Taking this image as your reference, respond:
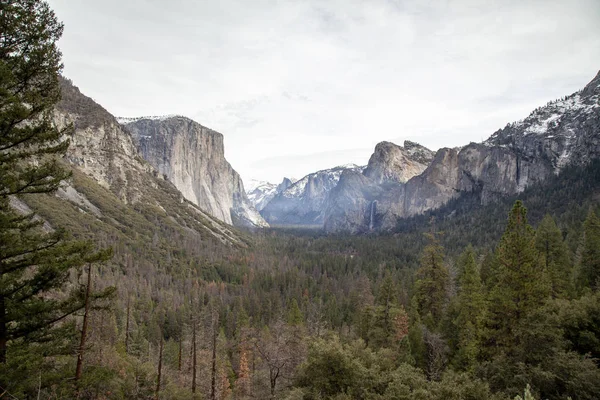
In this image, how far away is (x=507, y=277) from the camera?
67.6ft

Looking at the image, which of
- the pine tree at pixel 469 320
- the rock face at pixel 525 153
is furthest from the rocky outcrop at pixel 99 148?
the rock face at pixel 525 153

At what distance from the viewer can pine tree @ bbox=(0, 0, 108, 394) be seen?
9094 mm

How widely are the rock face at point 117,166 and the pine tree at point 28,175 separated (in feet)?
418

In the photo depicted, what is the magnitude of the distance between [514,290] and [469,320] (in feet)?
20.1

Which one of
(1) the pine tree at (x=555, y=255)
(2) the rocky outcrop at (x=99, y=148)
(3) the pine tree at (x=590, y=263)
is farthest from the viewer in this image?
(2) the rocky outcrop at (x=99, y=148)

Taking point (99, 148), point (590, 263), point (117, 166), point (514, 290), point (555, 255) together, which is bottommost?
point (514, 290)

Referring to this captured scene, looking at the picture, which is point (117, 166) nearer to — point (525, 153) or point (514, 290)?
point (514, 290)

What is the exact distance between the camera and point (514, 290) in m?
20.2

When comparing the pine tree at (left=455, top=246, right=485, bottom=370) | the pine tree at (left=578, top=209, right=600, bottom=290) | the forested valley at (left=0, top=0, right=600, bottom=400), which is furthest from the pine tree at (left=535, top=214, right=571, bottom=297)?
the pine tree at (left=455, top=246, right=485, bottom=370)

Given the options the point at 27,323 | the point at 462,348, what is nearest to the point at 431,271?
the point at 462,348

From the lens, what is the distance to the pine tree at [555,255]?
89.9 feet

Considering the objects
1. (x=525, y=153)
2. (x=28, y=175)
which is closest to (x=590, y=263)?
(x=28, y=175)

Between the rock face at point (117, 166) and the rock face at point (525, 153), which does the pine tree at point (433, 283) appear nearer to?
the rock face at point (117, 166)

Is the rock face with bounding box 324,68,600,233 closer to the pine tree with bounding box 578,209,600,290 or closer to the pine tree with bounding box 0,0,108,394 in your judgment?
the pine tree with bounding box 578,209,600,290
